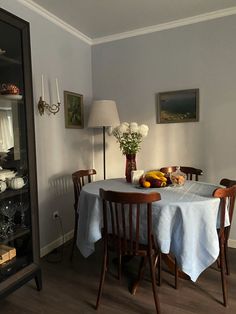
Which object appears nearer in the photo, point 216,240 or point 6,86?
point 216,240

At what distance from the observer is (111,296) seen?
80.4 inches

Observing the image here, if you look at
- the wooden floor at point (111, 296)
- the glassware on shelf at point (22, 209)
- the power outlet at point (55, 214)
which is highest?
the glassware on shelf at point (22, 209)

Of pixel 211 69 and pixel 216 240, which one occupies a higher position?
pixel 211 69

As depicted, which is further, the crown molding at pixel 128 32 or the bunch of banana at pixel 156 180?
the crown molding at pixel 128 32

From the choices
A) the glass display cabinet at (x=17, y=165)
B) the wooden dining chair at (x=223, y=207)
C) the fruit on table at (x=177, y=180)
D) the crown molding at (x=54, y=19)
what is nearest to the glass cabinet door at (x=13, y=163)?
the glass display cabinet at (x=17, y=165)

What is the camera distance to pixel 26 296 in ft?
6.75

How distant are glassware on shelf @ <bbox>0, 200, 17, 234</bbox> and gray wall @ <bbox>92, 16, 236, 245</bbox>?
162cm

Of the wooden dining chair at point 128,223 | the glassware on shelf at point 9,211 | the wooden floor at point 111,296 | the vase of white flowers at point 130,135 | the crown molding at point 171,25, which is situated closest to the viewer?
the wooden dining chair at point 128,223

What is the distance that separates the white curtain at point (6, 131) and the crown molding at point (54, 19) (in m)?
1.18

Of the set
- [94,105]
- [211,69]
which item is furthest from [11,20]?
[211,69]

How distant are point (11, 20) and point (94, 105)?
1329mm

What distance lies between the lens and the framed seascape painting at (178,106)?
9.71ft

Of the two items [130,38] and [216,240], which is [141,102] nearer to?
[130,38]

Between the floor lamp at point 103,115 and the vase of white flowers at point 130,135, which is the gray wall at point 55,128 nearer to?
the floor lamp at point 103,115
